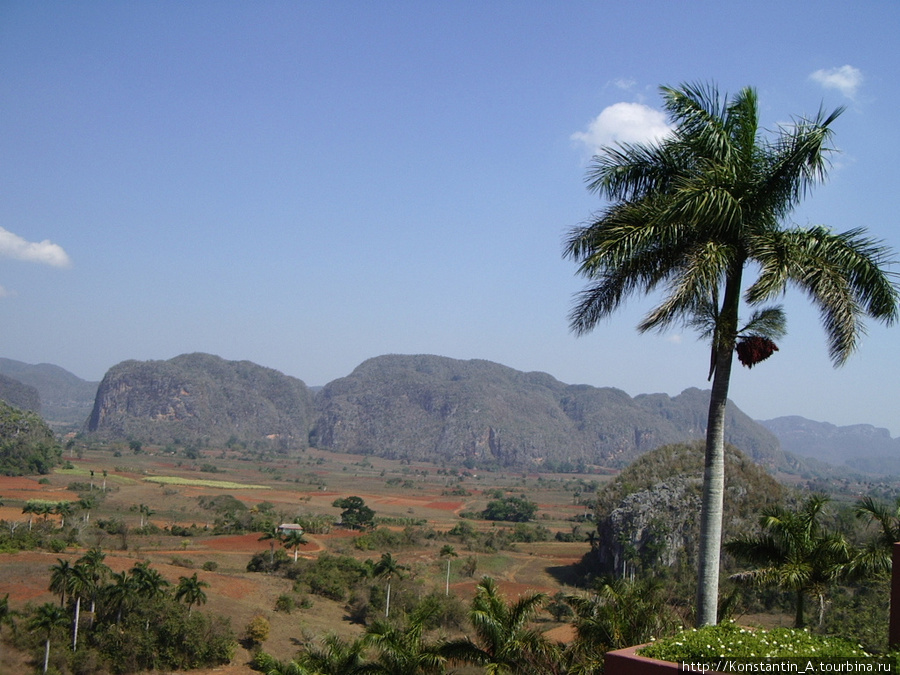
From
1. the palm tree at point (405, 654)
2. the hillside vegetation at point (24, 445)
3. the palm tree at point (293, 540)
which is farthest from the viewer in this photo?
the hillside vegetation at point (24, 445)

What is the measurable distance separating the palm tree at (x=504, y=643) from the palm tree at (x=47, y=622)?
19.6 metres

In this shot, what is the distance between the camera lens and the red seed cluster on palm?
8078 mm

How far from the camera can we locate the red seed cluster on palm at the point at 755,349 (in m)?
8.08

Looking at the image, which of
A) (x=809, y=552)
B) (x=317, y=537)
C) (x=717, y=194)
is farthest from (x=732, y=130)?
(x=317, y=537)

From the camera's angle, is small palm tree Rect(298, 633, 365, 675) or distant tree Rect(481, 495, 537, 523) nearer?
small palm tree Rect(298, 633, 365, 675)

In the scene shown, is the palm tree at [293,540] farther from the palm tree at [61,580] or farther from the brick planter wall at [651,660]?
the brick planter wall at [651,660]

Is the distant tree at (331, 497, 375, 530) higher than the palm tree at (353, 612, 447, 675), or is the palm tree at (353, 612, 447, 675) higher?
the palm tree at (353, 612, 447, 675)

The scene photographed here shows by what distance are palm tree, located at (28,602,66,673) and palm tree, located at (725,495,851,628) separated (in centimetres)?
2353

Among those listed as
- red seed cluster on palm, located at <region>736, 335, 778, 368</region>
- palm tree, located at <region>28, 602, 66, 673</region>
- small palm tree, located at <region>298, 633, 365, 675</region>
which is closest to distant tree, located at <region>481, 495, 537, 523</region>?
palm tree, located at <region>28, 602, 66, 673</region>

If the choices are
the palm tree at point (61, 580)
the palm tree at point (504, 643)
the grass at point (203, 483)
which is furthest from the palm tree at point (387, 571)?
the grass at point (203, 483)

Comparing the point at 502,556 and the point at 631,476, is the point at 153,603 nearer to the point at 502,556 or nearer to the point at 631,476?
the point at 502,556

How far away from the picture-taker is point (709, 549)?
7.90m

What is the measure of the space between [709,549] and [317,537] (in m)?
54.4

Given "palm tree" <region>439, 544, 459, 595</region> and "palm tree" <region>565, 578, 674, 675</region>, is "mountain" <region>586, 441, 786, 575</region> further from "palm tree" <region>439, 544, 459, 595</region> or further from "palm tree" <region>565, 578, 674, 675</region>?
"palm tree" <region>565, 578, 674, 675</region>
